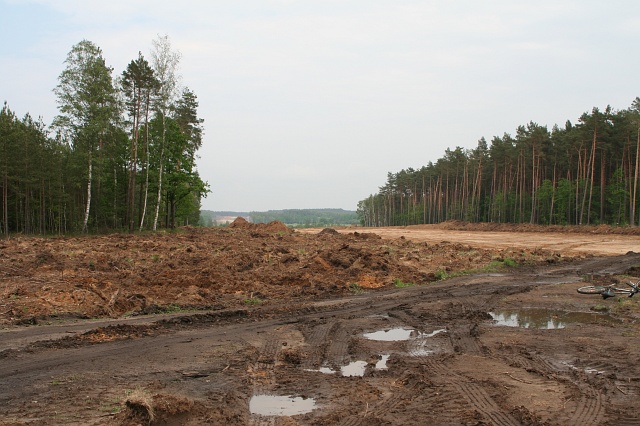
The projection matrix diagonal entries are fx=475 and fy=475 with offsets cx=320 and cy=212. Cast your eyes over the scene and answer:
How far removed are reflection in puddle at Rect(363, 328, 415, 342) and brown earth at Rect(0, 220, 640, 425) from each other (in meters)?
0.10

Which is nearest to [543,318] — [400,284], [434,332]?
[434,332]

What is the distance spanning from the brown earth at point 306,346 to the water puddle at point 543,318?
6 centimetres

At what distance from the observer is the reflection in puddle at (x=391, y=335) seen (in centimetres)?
956

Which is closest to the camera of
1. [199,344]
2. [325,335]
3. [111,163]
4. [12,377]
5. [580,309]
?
[12,377]

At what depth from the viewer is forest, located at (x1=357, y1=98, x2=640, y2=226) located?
50.9m

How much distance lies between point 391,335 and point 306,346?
2.06 metres

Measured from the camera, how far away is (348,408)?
5.70 metres

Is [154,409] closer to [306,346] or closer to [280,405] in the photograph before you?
[280,405]

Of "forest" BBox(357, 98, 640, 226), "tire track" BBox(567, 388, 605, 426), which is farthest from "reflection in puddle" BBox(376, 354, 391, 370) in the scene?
"forest" BBox(357, 98, 640, 226)

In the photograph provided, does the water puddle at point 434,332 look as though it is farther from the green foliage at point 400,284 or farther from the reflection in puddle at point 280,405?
the green foliage at point 400,284

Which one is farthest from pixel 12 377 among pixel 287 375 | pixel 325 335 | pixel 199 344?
pixel 325 335

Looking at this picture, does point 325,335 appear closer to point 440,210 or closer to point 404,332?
point 404,332

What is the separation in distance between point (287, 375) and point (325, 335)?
2654mm

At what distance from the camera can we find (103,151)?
34938mm
